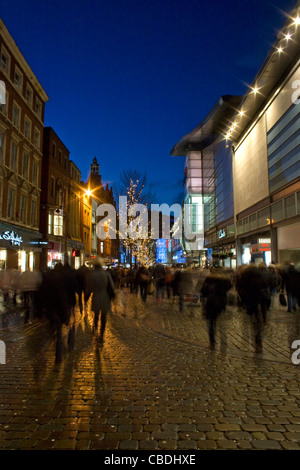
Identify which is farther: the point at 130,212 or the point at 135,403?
the point at 130,212

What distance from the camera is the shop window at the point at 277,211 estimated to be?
25000mm

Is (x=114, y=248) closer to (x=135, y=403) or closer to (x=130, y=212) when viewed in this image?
(x=130, y=212)

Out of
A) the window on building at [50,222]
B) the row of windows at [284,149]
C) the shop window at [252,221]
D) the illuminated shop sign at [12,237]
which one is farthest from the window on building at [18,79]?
the shop window at [252,221]

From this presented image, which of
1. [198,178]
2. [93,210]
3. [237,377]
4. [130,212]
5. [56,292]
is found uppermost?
[198,178]

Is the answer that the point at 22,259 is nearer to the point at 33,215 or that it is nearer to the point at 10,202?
the point at 33,215

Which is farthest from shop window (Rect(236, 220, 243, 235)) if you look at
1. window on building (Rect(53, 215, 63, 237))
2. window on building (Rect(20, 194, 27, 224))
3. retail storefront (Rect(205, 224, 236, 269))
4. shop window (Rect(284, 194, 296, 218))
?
window on building (Rect(20, 194, 27, 224))

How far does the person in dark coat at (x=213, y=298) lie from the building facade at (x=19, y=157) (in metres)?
19.6

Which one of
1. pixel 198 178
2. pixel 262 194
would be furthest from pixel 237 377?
pixel 198 178

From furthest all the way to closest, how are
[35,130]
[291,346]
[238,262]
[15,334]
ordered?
[238,262] < [35,130] < [15,334] < [291,346]

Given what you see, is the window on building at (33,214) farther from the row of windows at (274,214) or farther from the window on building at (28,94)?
the row of windows at (274,214)

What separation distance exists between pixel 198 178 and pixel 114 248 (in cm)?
3110

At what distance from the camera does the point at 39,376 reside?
5.49 m

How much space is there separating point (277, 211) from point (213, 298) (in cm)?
2037

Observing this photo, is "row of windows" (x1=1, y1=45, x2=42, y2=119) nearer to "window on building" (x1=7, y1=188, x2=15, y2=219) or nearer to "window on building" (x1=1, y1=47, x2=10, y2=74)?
"window on building" (x1=1, y1=47, x2=10, y2=74)
